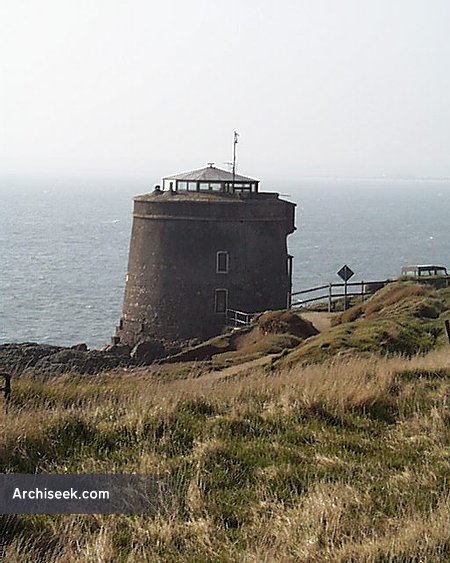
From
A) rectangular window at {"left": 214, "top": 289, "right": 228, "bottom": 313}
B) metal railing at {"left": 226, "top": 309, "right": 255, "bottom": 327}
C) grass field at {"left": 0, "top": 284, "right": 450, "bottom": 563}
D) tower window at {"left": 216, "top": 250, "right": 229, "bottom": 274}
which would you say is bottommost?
metal railing at {"left": 226, "top": 309, "right": 255, "bottom": 327}

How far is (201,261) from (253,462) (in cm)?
2587

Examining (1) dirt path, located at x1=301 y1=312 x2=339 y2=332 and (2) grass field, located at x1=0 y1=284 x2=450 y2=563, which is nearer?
(2) grass field, located at x1=0 y1=284 x2=450 y2=563

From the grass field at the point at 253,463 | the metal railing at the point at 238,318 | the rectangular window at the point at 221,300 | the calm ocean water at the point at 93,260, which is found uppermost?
the grass field at the point at 253,463

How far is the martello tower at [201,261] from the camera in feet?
105

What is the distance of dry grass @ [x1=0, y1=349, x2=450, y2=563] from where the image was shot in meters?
5.04

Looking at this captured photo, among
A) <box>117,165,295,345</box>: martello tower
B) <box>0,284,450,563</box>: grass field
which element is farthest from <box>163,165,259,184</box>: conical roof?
<box>0,284,450,563</box>: grass field

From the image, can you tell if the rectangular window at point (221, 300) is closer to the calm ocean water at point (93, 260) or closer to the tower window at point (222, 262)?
the tower window at point (222, 262)

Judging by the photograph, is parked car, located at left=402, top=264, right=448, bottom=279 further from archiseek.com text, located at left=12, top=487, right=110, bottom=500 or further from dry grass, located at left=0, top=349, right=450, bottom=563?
archiseek.com text, located at left=12, top=487, right=110, bottom=500

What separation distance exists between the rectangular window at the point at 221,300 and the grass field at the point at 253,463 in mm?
22487

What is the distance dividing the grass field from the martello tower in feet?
74.1

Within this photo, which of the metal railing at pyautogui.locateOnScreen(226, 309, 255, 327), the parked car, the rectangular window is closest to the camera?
the metal railing at pyautogui.locateOnScreen(226, 309, 255, 327)

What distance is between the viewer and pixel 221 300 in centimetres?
3209

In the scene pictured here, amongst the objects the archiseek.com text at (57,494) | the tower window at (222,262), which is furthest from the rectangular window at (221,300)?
the archiseek.com text at (57,494)

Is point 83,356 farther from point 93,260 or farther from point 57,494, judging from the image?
point 93,260
